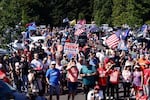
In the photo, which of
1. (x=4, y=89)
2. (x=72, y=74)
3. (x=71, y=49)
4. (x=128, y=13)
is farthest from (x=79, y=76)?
(x=128, y=13)

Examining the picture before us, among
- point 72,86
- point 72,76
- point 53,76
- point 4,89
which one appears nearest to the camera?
point 4,89

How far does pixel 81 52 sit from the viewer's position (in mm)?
23766

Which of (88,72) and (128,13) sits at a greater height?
(128,13)

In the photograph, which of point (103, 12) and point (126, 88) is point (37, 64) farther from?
point (103, 12)

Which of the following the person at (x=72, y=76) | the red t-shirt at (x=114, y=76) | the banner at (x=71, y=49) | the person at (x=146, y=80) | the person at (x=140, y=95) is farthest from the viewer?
the banner at (x=71, y=49)

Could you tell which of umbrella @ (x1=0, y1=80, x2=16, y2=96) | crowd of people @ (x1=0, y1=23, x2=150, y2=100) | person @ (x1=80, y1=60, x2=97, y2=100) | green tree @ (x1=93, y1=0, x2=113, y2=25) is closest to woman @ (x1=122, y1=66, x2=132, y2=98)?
crowd of people @ (x1=0, y1=23, x2=150, y2=100)

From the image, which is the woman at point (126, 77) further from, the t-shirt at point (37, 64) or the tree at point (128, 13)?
the tree at point (128, 13)

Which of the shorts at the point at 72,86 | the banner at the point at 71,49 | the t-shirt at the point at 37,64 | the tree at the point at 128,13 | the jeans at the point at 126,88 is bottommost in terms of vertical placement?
the jeans at the point at 126,88

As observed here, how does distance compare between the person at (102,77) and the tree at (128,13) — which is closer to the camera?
the person at (102,77)

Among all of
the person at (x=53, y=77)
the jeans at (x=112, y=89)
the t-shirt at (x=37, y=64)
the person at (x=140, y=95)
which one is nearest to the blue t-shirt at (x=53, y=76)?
the person at (x=53, y=77)

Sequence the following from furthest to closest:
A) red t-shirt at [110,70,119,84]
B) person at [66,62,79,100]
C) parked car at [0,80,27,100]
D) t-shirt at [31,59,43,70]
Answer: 1. t-shirt at [31,59,43,70]
2. red t-shirt at [110,70,119,84]
3. person at [66,62,79,100]
4. parked car at [0,80,27,100]

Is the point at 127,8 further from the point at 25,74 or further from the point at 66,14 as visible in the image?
the point at 25,74

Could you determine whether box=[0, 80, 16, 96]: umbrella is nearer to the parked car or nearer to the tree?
the parked car

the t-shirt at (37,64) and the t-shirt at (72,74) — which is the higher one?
the t-shirt at (37,64)
